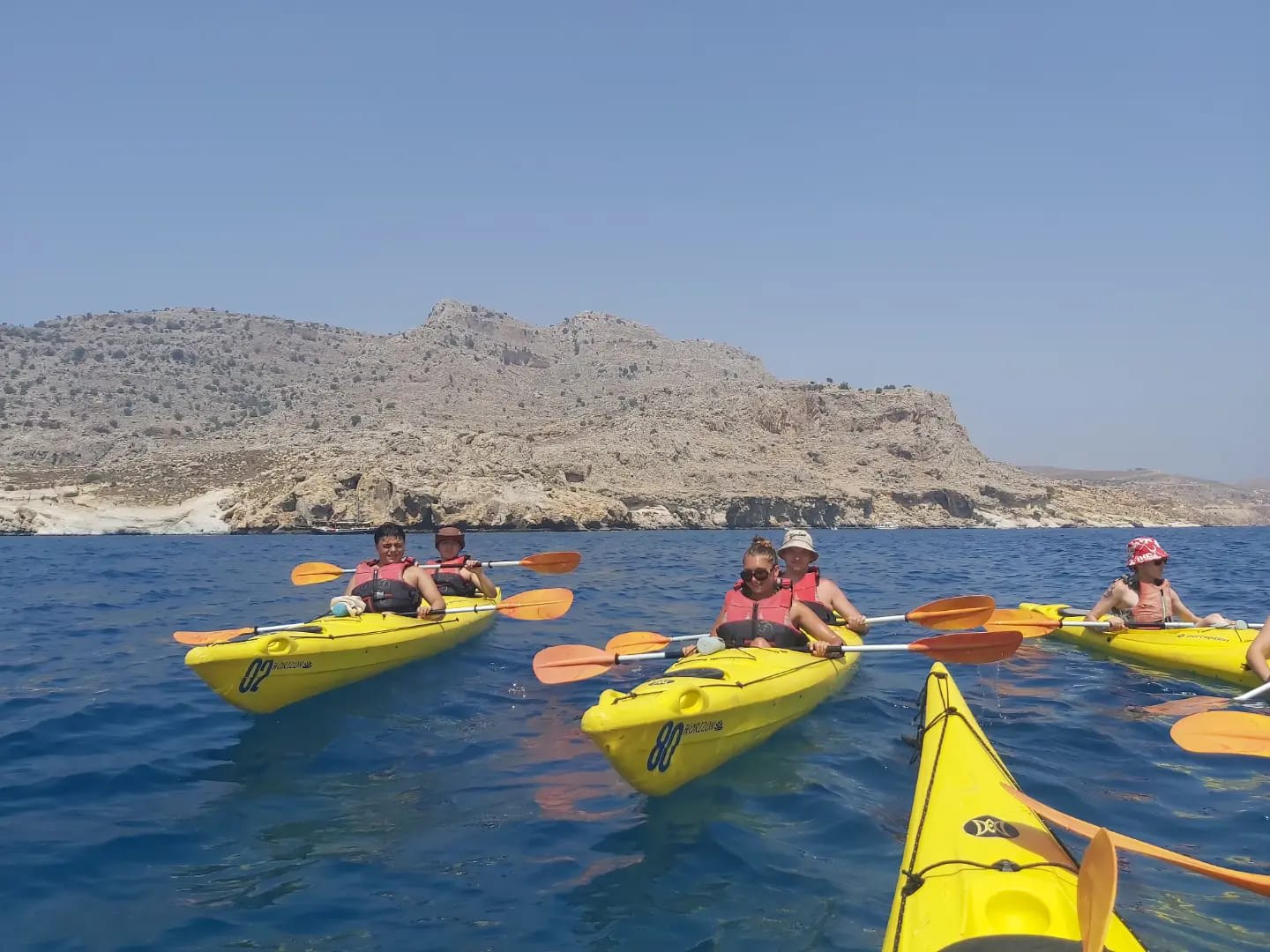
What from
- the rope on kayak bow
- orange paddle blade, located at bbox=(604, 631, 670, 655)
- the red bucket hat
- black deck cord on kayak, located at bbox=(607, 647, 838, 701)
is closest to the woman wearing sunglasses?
black deck cord on kayak, located at bbox=(607, 647, 838, 701)

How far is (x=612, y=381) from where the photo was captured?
108m

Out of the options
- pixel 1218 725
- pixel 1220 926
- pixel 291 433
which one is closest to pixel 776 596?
pixel 1218 725

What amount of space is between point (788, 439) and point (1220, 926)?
6727 cm

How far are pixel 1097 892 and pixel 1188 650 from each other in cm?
764

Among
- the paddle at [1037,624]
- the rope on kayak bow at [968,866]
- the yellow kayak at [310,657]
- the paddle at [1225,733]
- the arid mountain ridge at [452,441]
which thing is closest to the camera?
the rope on kayak bow at [968,866]

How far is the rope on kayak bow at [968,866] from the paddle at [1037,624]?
19.6 feet

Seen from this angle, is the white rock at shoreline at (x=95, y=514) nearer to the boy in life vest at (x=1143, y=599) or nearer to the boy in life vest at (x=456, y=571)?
the boy in life vest at (x=456, y=571)

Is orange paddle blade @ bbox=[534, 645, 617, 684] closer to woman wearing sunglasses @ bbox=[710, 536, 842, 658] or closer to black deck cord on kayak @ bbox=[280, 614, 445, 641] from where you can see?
woman wearing sunglasses @ bbox=[710, 536, 842, 658]

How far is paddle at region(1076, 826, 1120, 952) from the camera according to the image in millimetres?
2295

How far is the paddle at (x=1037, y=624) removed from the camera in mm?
8695

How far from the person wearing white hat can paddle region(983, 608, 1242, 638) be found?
1.48 metres

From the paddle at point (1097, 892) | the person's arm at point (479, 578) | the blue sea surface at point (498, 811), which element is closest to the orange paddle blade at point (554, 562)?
the person's arm at point (479, 578)

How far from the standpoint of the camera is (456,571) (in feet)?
37.6

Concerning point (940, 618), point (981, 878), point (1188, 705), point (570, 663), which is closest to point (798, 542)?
point (940, 618)
